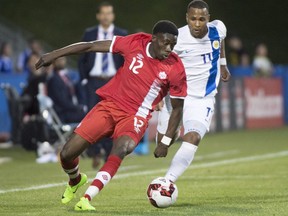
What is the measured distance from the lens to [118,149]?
9953 millimetres

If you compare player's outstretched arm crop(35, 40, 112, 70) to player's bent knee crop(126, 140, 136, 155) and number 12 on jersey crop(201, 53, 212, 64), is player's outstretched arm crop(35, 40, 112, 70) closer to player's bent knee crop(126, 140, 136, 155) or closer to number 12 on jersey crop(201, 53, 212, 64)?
player's bent knee crop(126, 140, 136, 155)

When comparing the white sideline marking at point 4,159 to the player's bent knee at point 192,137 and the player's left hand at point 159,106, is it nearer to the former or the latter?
the player's left hand at point 159,106

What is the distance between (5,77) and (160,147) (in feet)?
38.1

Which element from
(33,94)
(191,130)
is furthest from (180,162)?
(33,94)

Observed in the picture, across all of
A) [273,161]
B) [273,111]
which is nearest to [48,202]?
[273,161]

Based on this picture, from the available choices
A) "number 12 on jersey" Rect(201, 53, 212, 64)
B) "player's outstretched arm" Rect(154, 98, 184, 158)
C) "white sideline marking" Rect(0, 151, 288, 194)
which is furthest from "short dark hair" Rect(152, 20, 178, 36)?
"white sideline marking" Rect(0, 151, 288, 194)

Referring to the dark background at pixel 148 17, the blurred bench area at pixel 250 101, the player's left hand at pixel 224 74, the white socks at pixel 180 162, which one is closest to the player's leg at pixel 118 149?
the white socks at pixel 180 162

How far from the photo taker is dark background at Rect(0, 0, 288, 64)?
120 ft

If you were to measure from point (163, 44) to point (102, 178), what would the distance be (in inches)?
59.1

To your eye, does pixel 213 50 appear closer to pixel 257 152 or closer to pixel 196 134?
pixel 196 134

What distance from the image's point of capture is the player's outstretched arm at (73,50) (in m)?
10.1

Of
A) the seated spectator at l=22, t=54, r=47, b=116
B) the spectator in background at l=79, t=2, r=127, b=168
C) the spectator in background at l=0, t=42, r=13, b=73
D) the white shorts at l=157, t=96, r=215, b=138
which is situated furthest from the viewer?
the spectator in background at l=0, t=42, r=13, b=73

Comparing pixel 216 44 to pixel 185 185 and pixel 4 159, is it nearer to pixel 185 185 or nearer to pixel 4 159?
pixel 185 185

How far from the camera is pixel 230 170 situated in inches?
621
